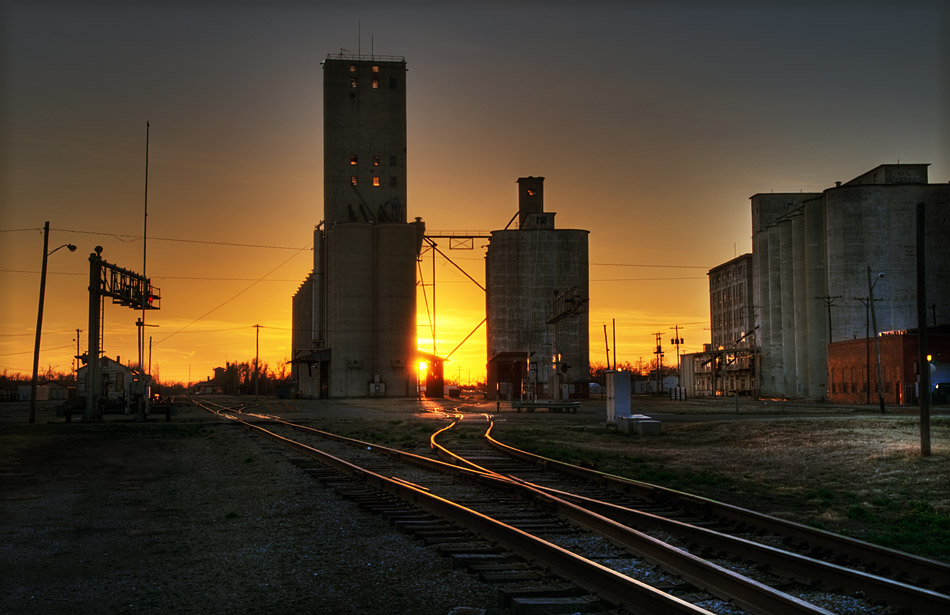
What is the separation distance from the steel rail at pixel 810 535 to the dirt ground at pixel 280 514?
3.95ft

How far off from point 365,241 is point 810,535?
8460 cm

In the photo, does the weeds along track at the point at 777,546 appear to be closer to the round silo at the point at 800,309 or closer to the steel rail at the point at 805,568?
the steel rail at the point at 805,568

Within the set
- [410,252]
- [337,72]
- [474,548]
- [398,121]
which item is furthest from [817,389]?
[474,548]

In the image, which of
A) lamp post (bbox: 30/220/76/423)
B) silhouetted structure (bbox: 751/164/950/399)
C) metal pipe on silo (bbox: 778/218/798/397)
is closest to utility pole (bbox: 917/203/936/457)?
lamp post (bbox: 30/220/76/423)

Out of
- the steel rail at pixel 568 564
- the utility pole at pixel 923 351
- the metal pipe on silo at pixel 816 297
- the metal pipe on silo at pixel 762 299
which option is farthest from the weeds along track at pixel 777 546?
the metal pipe on silo at pixel 762 299

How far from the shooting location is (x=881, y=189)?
7362 cm

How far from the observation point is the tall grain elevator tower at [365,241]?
90188 millimetres

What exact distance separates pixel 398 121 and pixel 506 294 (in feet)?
74.0

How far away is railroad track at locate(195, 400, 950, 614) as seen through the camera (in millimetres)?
6156

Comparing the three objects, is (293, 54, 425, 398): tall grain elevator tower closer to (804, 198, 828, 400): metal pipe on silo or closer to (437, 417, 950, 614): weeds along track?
(804, 198, 828, 400): metal pipe on silo

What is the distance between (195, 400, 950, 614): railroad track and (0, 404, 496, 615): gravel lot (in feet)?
2.05

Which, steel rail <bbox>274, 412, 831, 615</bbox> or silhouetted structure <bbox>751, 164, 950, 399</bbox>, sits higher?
silhouetted structure <bbox>751, 164, 950, 399</bbox>

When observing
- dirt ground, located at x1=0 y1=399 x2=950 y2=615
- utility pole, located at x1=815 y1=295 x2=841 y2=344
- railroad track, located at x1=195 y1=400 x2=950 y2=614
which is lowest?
dirt ground, located at x1=0 y1=399 x2=950 y2=615

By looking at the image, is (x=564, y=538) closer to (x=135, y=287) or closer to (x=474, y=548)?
(x=474, y=548)
